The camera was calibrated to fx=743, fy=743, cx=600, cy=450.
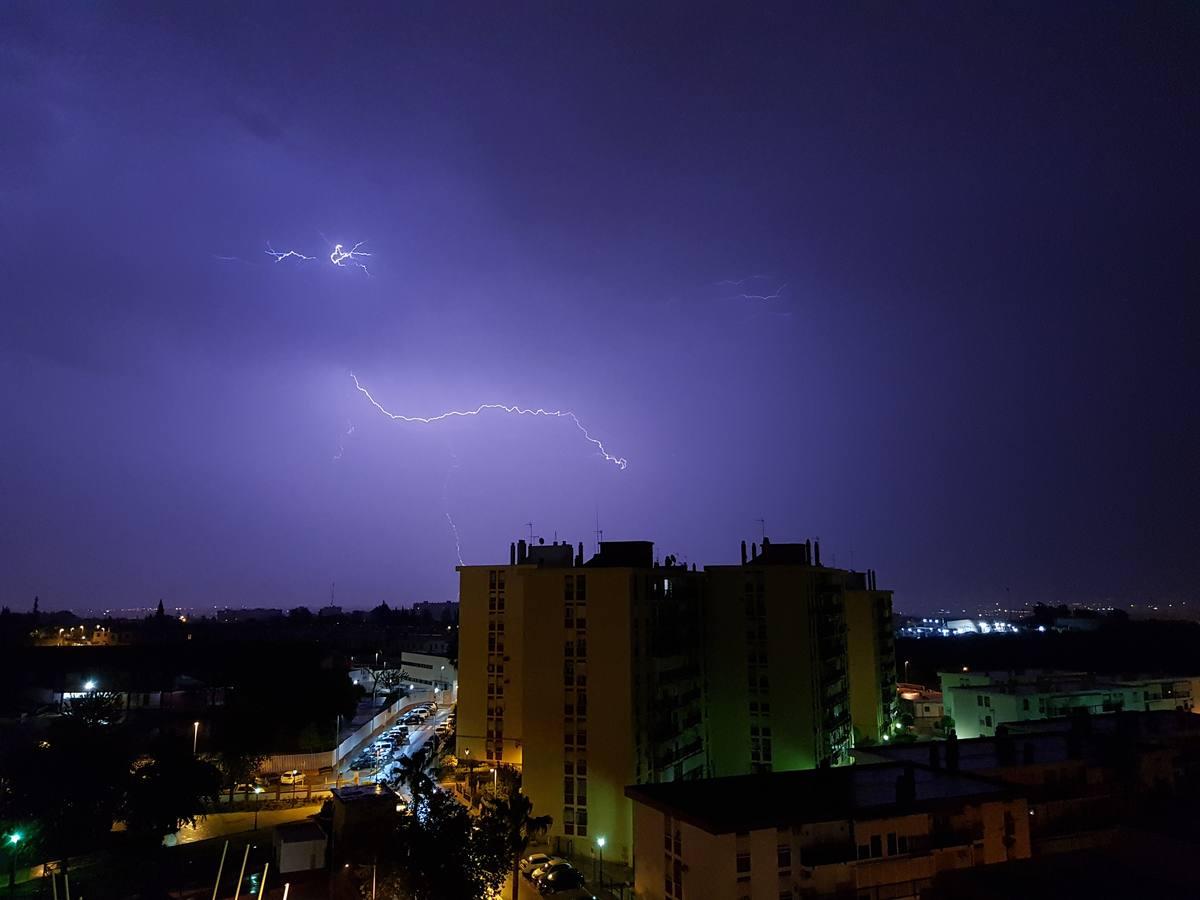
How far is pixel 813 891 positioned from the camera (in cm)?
1953

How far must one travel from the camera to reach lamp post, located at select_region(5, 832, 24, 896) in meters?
27.6

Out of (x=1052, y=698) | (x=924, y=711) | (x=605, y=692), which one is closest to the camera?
(x=605, y=692)

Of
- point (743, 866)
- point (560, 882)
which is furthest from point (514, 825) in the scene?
point (743, 866)

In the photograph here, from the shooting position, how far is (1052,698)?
1764 inches

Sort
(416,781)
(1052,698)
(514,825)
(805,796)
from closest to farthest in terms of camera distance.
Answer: (805,796) < (514,825) < (416,781) < (1052,698)

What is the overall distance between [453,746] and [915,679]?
221 ft

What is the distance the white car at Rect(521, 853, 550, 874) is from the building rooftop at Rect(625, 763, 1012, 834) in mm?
9612

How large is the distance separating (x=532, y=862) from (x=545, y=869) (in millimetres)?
1392

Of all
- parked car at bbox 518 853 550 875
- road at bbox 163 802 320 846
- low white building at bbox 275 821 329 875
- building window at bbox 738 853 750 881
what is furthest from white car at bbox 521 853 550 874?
road at bbox 163 802 320 846

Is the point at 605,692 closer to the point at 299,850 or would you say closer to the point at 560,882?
the point at 560,882

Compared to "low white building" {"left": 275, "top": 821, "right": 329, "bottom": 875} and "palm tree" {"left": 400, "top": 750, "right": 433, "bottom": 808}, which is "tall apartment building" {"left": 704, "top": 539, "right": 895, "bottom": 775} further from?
"low white building" {"left": 275, "top": 821, "right": 329, "bottom": 875}

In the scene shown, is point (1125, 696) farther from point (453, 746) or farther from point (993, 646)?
point (993, 646)

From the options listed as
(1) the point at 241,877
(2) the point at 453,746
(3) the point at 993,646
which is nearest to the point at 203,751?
(2) the point at 453,746

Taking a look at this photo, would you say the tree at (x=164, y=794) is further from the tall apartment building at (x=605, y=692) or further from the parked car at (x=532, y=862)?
the parked car at (x=532, y=862)
